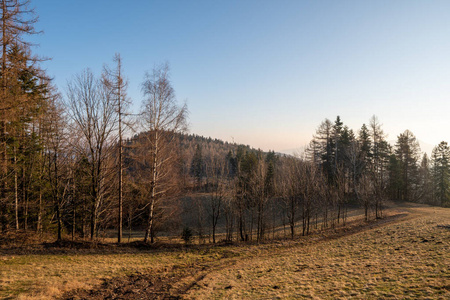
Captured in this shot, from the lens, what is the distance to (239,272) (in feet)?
37.2

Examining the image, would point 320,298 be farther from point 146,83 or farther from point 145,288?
point 146,83

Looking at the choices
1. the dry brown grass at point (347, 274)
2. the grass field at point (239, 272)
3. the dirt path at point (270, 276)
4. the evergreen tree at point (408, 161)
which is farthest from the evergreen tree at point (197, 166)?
the evergreen tree at point (408, 161)

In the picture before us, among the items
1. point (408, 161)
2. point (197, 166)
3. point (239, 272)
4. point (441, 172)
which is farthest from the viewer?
point (197, 166)

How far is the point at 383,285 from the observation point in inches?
307

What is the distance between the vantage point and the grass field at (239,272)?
773cm

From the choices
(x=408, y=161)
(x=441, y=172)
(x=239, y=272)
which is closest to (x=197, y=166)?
(x=408, y=161)

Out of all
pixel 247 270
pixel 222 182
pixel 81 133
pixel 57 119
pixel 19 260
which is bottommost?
pixel 247 270

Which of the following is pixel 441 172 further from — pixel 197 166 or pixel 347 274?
pixel 197 166

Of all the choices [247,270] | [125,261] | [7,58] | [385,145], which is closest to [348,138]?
[385,145]

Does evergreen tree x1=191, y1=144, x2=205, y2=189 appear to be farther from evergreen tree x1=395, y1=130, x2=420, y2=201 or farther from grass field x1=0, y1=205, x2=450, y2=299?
evergreen tree x1=395, y1=130, x2=420, y2=201

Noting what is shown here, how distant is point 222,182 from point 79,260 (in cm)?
1343

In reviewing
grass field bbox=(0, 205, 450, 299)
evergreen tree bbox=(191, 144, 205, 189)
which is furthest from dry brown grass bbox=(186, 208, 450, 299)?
evergreen tree bbox=(191, 144, 205, 189)

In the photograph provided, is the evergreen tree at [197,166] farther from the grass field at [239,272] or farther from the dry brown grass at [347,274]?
the dry brown grass at [347,274]

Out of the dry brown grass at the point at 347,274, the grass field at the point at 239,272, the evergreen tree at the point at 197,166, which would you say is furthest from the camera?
the evergreen tree at the point at 197,166
